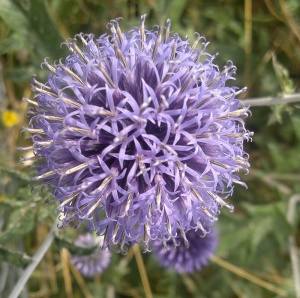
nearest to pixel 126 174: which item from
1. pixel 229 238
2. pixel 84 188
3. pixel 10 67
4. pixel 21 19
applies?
pixel 84 188

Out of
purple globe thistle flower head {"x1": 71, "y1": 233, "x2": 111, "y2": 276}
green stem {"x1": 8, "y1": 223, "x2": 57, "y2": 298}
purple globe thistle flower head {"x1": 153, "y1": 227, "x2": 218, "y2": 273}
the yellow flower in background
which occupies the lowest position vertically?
green stem {"x1": 8, "y1": 223, "x2": 57, "y2": 298}

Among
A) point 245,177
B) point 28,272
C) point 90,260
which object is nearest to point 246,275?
point 245,177

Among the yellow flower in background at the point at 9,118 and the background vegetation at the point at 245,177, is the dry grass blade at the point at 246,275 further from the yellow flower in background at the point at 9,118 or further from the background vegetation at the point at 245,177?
the yellow flower in background at the point at 9,118

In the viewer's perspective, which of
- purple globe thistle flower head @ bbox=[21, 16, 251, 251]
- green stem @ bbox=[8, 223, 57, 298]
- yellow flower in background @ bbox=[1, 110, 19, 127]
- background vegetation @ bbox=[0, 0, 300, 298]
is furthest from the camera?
background vegetation @ bbox=[0, 0, 300, 298]

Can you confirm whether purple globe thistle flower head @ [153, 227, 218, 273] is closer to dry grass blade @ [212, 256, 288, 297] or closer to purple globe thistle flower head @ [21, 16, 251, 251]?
dry grass blade @ [212, 256, 288, 297]

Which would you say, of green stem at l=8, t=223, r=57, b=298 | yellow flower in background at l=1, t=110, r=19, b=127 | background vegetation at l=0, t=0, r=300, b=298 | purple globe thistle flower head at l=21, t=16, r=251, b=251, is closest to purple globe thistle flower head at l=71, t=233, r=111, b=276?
background vegetation at l=0, t=0, r=300, b=298

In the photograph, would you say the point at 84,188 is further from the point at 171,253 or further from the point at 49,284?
the point at 49,284

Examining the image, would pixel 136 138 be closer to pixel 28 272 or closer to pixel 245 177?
pixel 28 272
